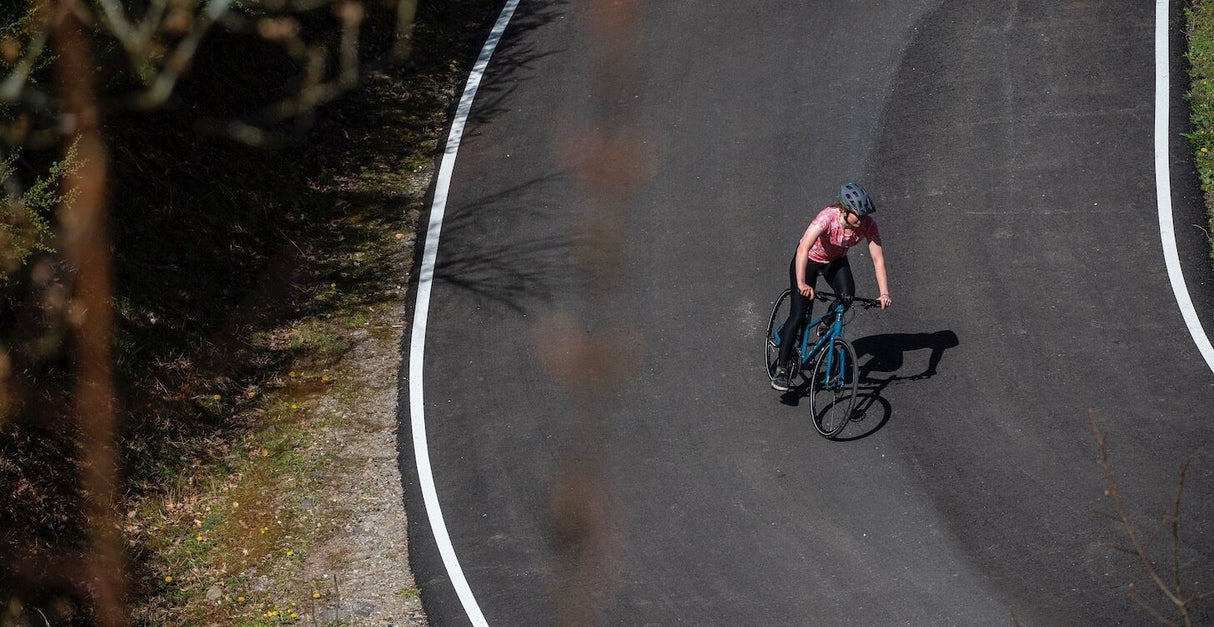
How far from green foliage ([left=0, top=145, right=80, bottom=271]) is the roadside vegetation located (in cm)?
2

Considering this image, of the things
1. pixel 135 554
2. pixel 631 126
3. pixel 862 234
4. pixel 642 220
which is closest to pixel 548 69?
pixel 631 126

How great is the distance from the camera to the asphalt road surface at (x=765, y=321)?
342 inches

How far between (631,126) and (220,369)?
5940mm

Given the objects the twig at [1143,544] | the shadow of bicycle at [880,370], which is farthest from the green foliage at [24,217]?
the twig at [1143,544]

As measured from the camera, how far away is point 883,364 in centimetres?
1050

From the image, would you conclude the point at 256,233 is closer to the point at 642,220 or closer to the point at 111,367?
the point at 111,367

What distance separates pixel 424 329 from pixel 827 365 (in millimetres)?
4370

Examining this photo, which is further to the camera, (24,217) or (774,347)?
(774,347)

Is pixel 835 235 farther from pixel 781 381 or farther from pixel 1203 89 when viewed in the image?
pixel 1203 89

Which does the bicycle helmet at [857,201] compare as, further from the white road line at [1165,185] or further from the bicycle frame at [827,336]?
A: the white road line at [1165,185]

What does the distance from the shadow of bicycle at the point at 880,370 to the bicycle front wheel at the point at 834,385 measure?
0.12 meters

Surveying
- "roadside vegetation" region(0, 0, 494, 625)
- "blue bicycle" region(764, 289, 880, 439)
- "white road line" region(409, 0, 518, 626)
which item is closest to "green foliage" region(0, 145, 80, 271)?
"roadside vegetation" region(0, 0, 494, 625)

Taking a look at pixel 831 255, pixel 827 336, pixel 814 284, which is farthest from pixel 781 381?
pixel 831 255

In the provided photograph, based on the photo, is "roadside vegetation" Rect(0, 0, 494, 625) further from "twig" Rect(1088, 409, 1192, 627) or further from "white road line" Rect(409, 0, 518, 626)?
"twig" Rect(1088, 409, 1192, 627)
